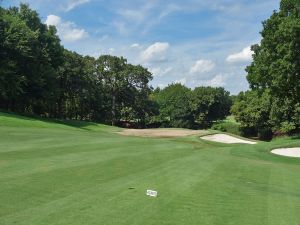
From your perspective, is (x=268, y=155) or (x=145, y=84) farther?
(x=145, y=84)

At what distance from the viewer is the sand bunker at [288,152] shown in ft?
90.6

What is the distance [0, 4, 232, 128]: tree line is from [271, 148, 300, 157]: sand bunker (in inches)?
1315

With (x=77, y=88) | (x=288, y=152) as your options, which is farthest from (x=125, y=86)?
(x=288, y=152)

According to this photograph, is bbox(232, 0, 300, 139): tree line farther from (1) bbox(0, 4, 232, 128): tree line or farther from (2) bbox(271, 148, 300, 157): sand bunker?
(1) bbox(0, 4, 232, 128): tree line

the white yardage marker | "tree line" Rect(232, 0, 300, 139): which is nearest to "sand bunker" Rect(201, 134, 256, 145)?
"tree line" Rect(232, 0, 300, 139)

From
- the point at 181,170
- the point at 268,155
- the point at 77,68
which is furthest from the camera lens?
the point at 77,68

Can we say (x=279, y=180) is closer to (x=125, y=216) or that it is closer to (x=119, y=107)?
(x=125, y=216)

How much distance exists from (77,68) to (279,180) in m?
65.7

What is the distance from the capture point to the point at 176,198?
31.7ft

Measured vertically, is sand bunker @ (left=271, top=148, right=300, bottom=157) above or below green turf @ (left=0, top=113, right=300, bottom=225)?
above

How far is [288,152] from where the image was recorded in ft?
91.9

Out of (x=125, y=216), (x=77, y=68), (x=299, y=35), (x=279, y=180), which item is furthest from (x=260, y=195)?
(x=77, y=68)

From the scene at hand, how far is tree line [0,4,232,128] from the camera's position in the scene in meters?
53.3

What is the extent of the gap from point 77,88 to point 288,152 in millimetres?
56721
